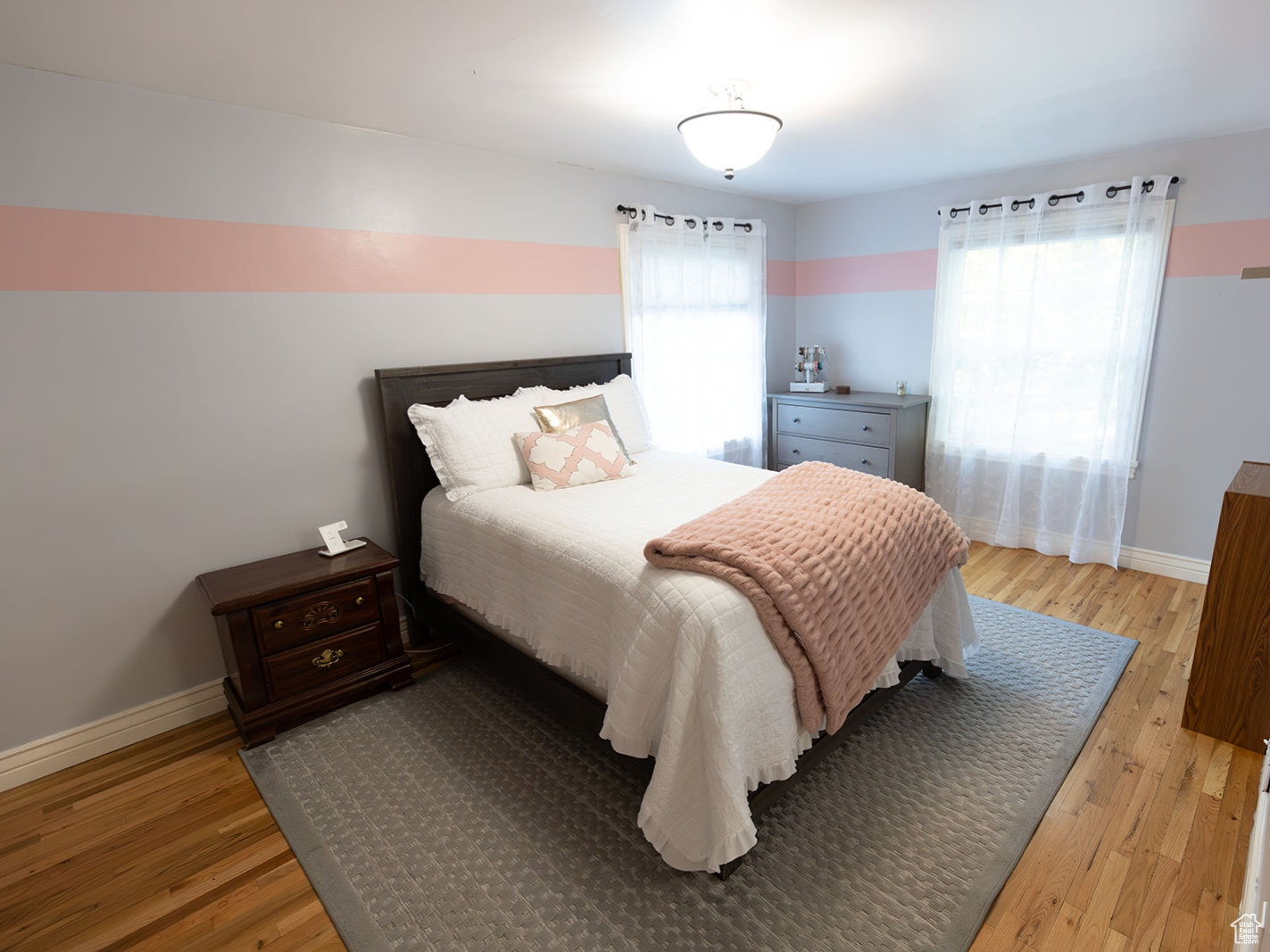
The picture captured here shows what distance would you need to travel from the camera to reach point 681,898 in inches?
65.0

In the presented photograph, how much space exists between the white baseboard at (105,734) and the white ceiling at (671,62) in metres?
2.20

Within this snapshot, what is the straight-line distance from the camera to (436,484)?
2.99 meters

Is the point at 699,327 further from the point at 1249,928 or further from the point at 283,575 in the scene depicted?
the point at 1249,928

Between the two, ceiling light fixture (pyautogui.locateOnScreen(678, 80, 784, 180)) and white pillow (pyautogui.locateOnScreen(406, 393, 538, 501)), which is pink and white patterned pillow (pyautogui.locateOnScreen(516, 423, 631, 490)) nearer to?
white pillow (pyautogui.locateOnScreen(406, 393, 538, 501))

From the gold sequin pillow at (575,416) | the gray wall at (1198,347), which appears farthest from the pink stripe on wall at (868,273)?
the gold sequin pillow at (575,416)

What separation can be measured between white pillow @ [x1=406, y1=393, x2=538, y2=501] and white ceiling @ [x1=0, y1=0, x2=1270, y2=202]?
3.88 ft

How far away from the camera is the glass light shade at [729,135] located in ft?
6.53

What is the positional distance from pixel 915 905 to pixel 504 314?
2828 millimetres

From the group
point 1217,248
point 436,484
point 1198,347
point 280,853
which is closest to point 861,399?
point 1198,347

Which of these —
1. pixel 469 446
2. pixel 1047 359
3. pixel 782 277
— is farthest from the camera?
pixel 782 277

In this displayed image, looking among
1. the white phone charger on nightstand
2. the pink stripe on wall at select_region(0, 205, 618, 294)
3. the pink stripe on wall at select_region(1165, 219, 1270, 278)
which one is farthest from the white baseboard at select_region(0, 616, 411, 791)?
the pink stripe on wall at select_region(1165, 219, 1270, 278)

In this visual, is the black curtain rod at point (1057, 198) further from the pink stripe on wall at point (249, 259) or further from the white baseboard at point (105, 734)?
the white baseboard at point (105, 734)

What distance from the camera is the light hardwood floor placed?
5.20ft

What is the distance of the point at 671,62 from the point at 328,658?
2.42 metres
